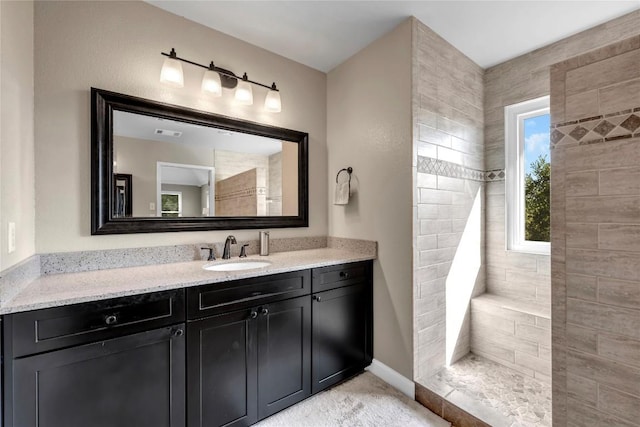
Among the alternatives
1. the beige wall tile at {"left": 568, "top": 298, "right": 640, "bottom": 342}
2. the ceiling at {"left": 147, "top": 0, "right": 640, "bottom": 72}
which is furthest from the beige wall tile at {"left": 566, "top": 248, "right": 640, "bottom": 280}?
the ceiling at {"left": 147, "top": 0, "right": 640, "bottom": 72}

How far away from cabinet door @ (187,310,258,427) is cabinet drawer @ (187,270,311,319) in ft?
0.17

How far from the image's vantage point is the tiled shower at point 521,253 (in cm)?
106

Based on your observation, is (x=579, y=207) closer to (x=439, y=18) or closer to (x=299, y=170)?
(x=439, y=18)

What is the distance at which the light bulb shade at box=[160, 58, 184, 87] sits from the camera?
5.62ft

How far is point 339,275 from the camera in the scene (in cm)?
194

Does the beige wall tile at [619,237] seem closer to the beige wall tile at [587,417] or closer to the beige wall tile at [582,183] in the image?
the beige wall tile at [582,183]

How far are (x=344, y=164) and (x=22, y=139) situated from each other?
76.7 inches

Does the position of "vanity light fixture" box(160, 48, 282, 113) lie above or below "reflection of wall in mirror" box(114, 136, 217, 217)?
above

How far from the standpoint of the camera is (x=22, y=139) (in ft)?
4.26

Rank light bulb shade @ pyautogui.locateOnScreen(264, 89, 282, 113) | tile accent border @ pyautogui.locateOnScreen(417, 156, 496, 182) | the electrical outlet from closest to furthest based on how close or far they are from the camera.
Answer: the electrical outlet
tile accent border @ pyautogui.locateOnScreen(417, 156, 496, 182)
light bulb shade @ pyautogui.locateOnScreen(264, 89, 282, 113)

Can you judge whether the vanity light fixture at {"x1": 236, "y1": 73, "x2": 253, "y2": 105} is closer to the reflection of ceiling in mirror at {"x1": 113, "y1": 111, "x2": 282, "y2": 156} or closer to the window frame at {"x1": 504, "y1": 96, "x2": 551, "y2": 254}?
the reflection of ceiling in mirror at {"x1": 113, "y1": 111, "x2": 282, "y2": 156}

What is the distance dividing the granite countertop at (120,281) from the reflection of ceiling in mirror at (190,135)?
2.71 ft

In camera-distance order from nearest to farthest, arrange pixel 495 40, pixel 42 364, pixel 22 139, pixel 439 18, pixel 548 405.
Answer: pixel 42 364 < pixel 22 139 < pixel 548 405 < pixel 439 18 < pixel 495 40

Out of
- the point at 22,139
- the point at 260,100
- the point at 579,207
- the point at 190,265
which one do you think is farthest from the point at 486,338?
the point at 22,139
